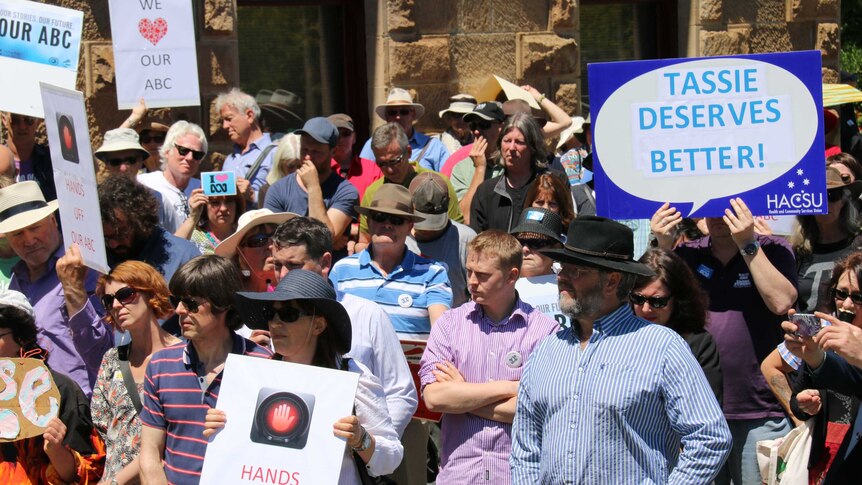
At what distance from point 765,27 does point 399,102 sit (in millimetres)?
4219

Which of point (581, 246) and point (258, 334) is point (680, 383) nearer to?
point (581, 246)

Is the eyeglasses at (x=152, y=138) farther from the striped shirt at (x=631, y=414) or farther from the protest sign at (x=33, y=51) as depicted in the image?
the striped shirt at (x=631, y=414)

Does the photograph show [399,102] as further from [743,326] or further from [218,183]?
[743,326]

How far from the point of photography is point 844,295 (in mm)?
5008

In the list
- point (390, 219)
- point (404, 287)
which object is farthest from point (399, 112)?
point (404, 287)

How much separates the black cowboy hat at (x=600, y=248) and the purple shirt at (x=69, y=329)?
2490 millimetres

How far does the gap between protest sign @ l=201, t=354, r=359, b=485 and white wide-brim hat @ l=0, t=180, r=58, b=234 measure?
93.5 inches

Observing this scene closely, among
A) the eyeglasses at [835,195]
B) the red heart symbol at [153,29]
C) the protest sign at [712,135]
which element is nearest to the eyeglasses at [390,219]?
the protest sign at [712,135]

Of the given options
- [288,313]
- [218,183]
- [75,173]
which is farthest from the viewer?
[218,183]

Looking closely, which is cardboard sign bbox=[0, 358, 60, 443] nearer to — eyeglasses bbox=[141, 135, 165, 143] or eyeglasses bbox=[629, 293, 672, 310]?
eyeglasses bbox=[629, 293, 672, 310]

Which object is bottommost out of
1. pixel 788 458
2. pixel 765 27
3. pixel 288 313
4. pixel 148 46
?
pixel 788 458

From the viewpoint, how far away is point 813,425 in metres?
5.00

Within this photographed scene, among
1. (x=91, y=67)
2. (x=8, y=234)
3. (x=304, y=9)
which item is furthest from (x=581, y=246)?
(x=304, y=9)

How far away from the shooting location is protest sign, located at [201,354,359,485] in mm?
4270
